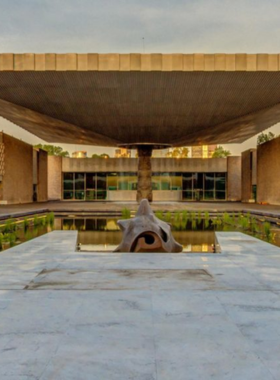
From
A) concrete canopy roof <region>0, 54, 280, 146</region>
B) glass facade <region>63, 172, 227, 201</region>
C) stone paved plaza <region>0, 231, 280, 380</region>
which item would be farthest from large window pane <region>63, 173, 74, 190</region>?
stone paved plaza <region>0, 231, 280, 380</region>

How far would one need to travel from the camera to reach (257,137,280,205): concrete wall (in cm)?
3322

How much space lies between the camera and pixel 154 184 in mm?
45500

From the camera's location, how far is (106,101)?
76.6 ft

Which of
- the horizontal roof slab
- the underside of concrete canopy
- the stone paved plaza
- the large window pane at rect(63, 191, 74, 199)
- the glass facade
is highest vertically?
the horizontal roof slab

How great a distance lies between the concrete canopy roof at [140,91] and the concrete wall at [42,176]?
11166 millimetres

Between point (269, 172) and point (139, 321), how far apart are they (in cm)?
3378

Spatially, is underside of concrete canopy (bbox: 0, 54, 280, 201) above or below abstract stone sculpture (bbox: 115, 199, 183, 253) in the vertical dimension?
above

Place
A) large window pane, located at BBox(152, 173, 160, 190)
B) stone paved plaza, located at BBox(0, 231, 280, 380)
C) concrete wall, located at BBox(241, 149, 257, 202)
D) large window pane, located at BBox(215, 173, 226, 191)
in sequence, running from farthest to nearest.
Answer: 1. large window pane, located at BBox(215, 173, 226, 191)
2. large window pane, located at BBox(152, 173, 160, 190)
3. concrete wall, located at BBox(241, 149, 257, 202)
4. stone paved plaza, located at BBox(0, 231, 280, 380)

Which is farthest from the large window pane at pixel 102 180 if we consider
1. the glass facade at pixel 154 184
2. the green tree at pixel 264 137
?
the green tree at pixel 264 137

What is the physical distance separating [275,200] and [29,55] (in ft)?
80.1

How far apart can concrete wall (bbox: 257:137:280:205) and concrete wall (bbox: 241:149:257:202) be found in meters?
2.00

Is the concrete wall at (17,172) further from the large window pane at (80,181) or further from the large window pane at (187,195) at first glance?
the large window pane at (187,195)

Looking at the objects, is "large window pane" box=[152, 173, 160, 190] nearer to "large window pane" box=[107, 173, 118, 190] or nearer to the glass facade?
the glass facade

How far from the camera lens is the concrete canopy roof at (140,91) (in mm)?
18797
